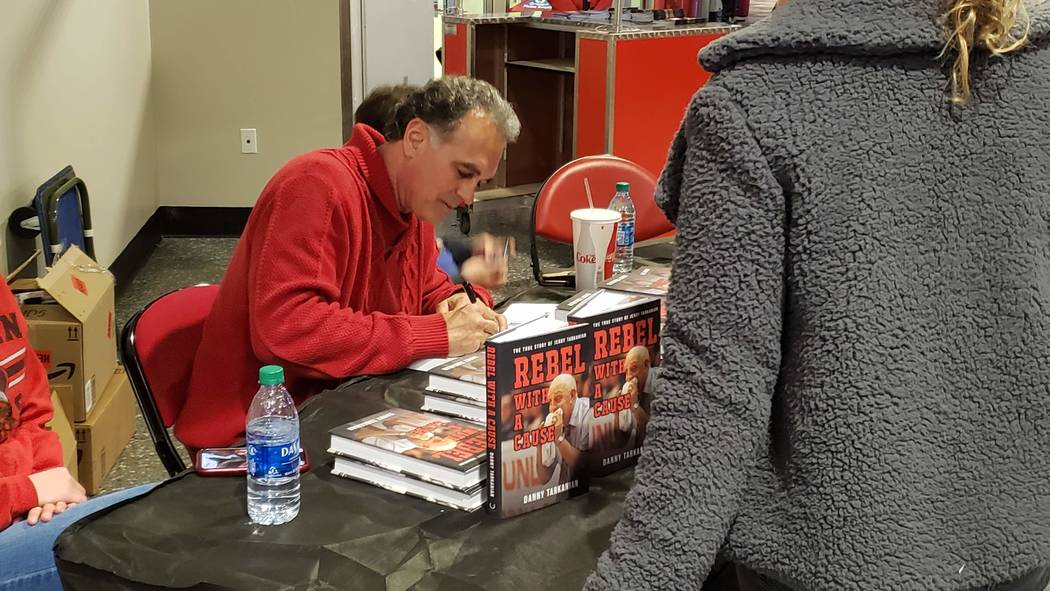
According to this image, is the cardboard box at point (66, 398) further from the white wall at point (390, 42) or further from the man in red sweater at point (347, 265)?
the white wall at point (390, 42)

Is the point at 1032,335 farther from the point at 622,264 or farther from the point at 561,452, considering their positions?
the point at 622,264

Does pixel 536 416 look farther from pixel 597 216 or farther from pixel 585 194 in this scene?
pixel 585 194

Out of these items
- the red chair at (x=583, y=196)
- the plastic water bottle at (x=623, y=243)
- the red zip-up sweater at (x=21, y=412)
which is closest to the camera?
the red zip-up sweater at (x=21, y=412)

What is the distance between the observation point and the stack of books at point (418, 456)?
1371 mm

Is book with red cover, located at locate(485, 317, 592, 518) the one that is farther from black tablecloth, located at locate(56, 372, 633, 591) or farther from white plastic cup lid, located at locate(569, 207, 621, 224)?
white plastic cup lid, located at locate(569, 207, 621, 224)

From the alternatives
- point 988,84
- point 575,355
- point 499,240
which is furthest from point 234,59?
point 988,84

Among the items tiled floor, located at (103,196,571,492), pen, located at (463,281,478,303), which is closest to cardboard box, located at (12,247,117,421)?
tiled floor, located at (103,196,571,492)

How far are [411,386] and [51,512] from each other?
60 centimetres

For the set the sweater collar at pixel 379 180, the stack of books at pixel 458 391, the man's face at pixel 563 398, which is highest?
the sweater collar at pixel 379 180

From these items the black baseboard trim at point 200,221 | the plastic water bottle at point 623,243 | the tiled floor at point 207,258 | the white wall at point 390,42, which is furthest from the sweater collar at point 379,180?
the black baseboard trim at point 200,221

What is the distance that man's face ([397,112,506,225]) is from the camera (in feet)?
6.90

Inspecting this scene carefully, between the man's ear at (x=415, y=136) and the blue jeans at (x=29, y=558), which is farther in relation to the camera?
the man's ear at (x=415, y=136)

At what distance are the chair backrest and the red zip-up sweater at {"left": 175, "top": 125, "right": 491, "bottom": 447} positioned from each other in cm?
97

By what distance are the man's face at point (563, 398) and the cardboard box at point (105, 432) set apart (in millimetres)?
2014
